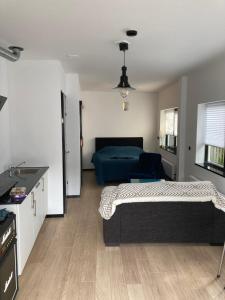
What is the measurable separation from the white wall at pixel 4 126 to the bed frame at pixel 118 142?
14.2 ft

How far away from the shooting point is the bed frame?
27.1 ft

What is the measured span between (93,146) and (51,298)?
6170 mm

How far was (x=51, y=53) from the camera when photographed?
142 inches

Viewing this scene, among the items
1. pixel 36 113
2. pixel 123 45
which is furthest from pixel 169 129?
pixel 123 45

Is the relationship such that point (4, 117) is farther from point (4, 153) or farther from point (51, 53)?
point (51, 53)

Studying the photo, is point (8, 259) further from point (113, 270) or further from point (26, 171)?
point (26, 171)

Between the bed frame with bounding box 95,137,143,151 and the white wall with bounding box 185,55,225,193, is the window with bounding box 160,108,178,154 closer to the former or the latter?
the bed frame with bounding box 95,137,143,151

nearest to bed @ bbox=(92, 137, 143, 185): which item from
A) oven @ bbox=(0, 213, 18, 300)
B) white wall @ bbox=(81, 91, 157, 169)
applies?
white wall @ bbox=(81, 91, 157, 169)

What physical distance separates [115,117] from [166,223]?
5476 millimetres

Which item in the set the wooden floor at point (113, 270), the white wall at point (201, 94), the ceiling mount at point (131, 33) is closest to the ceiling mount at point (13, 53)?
the ceiling mount at point (131, 33)

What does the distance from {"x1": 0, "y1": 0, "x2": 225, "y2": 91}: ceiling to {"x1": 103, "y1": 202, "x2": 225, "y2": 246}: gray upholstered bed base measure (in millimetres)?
1928

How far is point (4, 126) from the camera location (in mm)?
3881

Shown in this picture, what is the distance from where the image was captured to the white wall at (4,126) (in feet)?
12.3

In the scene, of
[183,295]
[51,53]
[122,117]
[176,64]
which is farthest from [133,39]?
[122,117]
